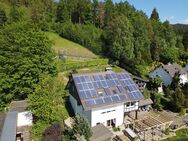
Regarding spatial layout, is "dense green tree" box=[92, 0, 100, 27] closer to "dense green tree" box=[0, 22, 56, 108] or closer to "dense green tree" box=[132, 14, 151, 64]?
"dense green tree" box=[132, 14, 151, 64]

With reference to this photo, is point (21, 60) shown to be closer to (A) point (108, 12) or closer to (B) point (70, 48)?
(B) point (70, 48)

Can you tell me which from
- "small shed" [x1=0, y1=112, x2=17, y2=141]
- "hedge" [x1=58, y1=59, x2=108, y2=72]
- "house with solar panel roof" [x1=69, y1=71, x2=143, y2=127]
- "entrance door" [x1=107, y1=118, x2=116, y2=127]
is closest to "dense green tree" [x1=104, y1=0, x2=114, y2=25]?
"hedge" [x1=58, y1=59, x2=108, y2=72]

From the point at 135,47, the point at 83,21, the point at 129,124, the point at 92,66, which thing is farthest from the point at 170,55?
the point at 129,124

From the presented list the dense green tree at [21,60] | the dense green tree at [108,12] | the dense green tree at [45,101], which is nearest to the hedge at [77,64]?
the dense green tree at [21,60]

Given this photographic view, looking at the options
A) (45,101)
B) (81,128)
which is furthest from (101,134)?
(45,101)

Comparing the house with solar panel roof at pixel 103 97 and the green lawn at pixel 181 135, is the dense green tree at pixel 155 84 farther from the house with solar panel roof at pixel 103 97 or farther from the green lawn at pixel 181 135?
the green lawn at pixel 181 135

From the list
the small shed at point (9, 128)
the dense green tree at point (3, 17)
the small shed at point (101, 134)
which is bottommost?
the small shed at point (101, 134)
